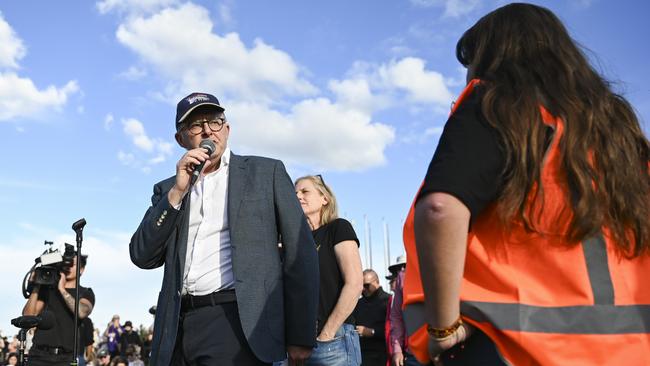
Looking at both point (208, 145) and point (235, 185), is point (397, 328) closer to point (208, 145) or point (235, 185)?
point (235, 185)

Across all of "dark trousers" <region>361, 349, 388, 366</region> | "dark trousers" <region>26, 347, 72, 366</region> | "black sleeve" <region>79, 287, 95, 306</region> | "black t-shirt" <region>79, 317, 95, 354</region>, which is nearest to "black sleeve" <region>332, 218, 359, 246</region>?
"dark trousers" <region>361, 349, 388, 366</region>

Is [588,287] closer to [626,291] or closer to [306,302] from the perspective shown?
[626,291]

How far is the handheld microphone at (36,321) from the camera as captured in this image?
253 inches

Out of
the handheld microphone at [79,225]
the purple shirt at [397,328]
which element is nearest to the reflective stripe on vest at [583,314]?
the purple shirt at [397,328]

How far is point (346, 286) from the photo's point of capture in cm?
476

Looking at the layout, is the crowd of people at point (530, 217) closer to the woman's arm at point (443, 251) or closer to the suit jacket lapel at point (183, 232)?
the woman's arm at point (443, 251)

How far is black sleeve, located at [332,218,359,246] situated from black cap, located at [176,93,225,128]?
4.85ft

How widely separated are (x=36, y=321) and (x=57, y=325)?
882 mm

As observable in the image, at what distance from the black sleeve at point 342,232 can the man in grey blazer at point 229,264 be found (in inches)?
49.0

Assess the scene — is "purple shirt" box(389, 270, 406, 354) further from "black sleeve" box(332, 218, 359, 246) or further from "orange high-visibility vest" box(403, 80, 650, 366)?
"orange high-visibility vest" box(403, 80, 650, 366)

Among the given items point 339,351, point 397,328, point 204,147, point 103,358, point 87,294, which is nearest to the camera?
point 204,147

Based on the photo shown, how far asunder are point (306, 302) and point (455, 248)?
176 centimetres

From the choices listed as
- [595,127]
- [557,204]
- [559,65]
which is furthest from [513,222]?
[559,65]

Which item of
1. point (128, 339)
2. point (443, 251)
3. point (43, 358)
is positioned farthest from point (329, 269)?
point (128, 339)
